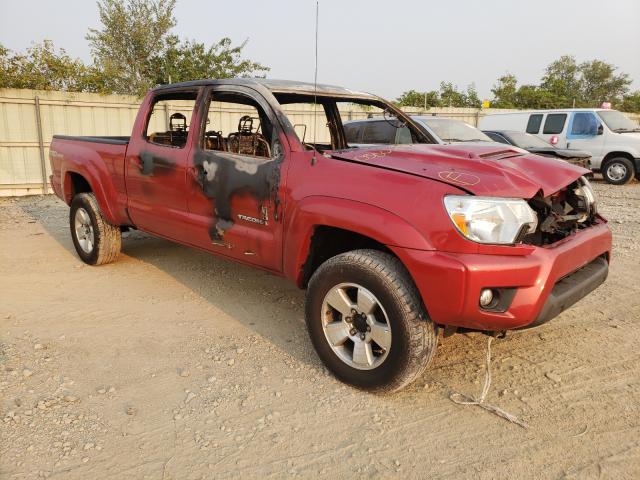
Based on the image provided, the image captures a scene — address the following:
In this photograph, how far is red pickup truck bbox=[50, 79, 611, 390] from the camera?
249 cm

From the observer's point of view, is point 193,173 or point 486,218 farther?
point 193,173

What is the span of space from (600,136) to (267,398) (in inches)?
488

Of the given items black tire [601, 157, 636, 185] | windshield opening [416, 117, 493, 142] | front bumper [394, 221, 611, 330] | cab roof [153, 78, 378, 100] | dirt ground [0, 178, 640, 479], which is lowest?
dirt ground [0, 178, 640, 479]

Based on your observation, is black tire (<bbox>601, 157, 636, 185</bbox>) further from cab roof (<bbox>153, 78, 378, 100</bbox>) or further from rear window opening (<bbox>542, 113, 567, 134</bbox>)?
cab roof (<bbox>153, 78, 378, 100</bbox>)

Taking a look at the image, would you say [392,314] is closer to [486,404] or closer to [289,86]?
[486,404]

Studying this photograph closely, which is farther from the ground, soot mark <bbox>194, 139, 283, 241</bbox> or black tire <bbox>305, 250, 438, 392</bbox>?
soot mark <bbox>194, 139, 283, 241</bbox>

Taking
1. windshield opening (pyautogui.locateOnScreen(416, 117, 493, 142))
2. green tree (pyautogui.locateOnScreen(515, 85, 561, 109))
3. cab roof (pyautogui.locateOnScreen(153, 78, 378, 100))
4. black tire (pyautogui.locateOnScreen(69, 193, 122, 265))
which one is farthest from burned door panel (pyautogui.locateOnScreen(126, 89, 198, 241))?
green tree (pyautogui.locateOnScreen(515, 85, 561, 109))

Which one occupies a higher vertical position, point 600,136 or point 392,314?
point 600,136

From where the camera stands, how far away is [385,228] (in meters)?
2.64

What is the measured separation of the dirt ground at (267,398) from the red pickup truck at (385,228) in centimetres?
35

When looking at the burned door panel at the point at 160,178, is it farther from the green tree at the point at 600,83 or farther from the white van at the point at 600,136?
the green tree at the point at 600,83

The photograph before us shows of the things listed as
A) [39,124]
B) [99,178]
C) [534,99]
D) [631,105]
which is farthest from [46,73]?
[631,105]

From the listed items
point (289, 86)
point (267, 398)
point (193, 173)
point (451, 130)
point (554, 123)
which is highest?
point (289, 86)

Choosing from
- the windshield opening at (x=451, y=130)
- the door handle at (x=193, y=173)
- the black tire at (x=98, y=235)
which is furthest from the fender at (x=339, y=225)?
Answer: the windshield opening at (x=451, y=130)
